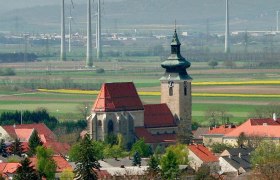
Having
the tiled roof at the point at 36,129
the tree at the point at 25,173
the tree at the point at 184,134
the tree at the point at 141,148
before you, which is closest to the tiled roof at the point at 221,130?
the tree at the point at 184,134

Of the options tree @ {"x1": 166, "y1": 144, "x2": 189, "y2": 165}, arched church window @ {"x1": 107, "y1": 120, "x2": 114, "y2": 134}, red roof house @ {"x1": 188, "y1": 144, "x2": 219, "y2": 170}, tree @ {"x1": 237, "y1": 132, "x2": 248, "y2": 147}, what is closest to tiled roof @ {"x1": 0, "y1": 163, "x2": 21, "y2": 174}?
tree @ {"x1": 166, "y1": 144, "x2": 189, "y2": 165}

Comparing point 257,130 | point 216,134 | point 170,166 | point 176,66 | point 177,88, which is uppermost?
point 176,66

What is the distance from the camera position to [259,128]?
82312 millimetres

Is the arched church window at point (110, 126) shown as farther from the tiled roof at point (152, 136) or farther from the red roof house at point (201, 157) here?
the red roof house at point (201, 157)

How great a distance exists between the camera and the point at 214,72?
511 feet

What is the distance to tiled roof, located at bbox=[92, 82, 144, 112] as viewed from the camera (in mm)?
84250

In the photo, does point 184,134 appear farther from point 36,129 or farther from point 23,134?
point 23,134

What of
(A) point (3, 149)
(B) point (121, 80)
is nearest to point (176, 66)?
(A) point (3, 149)

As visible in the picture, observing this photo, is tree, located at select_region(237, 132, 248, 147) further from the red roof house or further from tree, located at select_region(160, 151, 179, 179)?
tree, located at select_region(160, 151, 179, 179)

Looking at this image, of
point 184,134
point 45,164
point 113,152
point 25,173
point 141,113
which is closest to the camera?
point 25,173

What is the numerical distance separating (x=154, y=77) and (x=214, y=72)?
12579 millimetres

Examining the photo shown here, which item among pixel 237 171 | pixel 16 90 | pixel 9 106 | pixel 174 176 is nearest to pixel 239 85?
pixel 16 90

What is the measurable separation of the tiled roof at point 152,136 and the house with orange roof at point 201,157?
947cm

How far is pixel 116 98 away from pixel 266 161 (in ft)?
84.7
